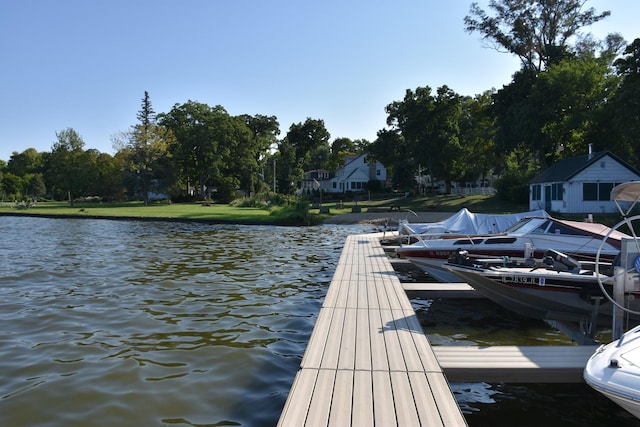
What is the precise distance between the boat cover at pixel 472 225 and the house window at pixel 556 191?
1883 centimetres

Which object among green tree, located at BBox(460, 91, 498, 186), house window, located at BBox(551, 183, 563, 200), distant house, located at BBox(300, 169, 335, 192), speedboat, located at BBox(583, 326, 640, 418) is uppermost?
green tree, located at BBox(460, 91, 498, 186)

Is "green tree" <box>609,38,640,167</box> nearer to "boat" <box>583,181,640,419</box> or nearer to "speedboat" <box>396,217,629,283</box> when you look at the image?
"speedboat" <box>396,217,629,283</box>

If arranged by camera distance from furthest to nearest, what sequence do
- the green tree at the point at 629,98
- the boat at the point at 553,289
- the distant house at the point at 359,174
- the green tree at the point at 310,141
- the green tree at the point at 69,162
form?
the green tree at the point at 310,141
the distant house at the point at 359,174
the green tree at the point at 69,162
the green tree at the point at 629,98
the boat at the point at 553,289

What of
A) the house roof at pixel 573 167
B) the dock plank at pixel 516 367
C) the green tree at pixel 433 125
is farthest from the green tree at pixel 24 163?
the dock plank at pixel 516 367

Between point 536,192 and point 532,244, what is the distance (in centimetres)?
2968

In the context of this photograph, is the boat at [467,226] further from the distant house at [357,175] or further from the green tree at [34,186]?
the green tree at [34,186]

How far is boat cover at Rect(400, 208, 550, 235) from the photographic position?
17500 mm

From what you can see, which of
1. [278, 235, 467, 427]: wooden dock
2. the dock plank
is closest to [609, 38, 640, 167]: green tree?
[278, 235, 467, 427]: wooden dock

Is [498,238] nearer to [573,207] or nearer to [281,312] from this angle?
[281,312]

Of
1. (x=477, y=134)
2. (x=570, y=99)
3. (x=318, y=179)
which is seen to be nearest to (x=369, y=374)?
(x=570, y=99)

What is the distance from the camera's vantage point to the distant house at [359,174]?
253 ft

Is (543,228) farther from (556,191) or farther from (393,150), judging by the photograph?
(393,150)

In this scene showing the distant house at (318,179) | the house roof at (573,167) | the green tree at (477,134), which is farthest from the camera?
the distant house at (318,179)

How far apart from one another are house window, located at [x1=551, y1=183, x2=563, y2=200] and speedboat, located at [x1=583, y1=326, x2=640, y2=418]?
31974mm
